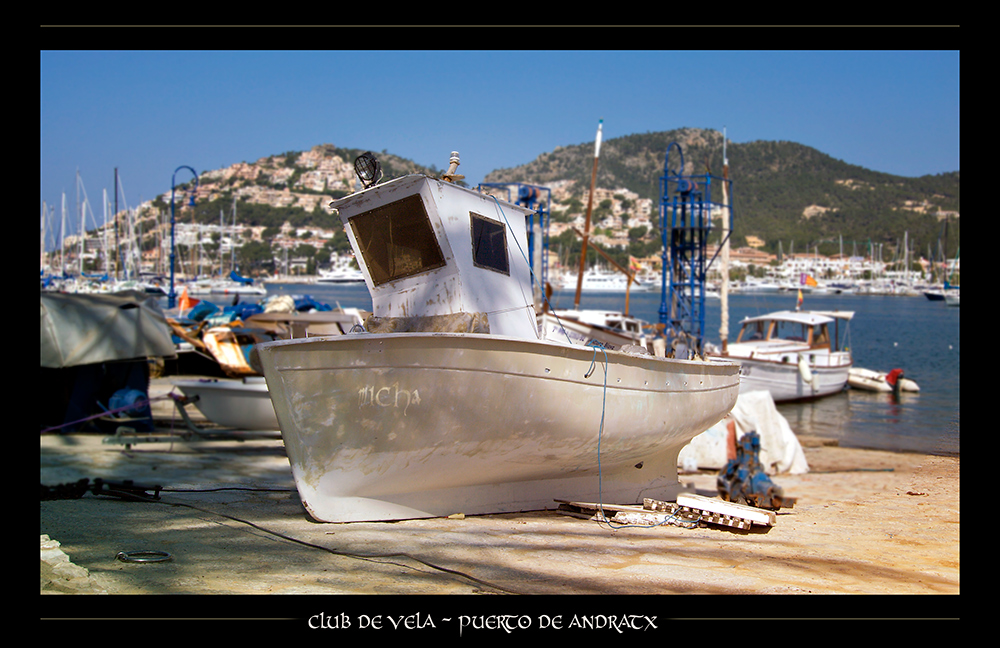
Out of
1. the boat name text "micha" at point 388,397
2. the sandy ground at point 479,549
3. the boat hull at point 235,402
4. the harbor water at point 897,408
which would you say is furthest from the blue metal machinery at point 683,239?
the boat name text "micha" at point 388,397

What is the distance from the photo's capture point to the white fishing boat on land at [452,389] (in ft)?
18.4

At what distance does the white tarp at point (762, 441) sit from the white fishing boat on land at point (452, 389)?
14.7 ft

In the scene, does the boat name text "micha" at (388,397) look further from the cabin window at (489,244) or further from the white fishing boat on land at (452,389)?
the cabin window at (489,244)

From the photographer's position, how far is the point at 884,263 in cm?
14575

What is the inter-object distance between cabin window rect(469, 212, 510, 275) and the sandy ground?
243 cm

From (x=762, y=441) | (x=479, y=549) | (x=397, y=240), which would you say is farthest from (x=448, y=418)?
(x=762, y=441)

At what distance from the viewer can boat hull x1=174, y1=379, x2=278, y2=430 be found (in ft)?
40.5

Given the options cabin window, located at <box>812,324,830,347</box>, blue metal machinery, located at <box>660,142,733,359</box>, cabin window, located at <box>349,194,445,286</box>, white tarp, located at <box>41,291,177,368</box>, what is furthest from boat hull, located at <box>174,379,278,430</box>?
cabin window, located at <box>812,324,830,347</box>

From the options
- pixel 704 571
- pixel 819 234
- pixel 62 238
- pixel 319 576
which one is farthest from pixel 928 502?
pixel 819 234

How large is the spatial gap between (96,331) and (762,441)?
11216mm

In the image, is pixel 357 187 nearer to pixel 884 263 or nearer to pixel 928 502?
pixel 928 502

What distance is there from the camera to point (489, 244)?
22.8 feet

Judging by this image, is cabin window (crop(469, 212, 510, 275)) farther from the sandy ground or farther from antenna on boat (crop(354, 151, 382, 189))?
the sandy ground
